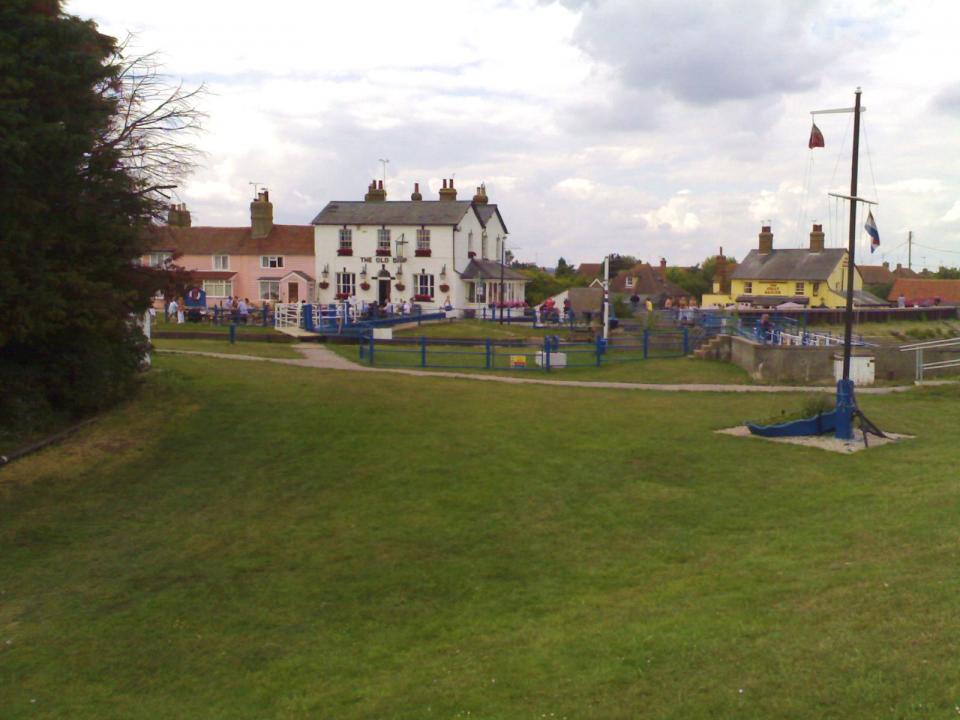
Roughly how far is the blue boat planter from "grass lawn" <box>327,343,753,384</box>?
380 inches

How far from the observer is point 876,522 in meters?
11.4

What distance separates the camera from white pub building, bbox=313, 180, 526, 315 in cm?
5547

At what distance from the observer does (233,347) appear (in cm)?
3388

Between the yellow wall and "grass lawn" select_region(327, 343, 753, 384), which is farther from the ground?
the yellow wall

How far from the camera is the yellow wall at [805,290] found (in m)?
71.1

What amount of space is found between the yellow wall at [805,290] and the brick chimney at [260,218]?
110ft

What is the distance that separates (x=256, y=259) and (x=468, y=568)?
5369 cm

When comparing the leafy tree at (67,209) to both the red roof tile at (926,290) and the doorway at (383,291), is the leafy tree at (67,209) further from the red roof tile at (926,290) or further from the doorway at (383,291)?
the red roof tile at (926,290)

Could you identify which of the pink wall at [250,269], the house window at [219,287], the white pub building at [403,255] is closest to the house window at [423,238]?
the white pub building at [403,255]

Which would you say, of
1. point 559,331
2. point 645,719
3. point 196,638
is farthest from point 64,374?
point 559,331

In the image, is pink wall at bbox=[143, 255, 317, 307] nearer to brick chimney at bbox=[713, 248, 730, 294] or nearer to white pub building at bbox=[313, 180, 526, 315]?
white pub building at bbox=[313, 180, 526, 315]

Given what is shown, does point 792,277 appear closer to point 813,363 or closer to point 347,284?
point 347,284

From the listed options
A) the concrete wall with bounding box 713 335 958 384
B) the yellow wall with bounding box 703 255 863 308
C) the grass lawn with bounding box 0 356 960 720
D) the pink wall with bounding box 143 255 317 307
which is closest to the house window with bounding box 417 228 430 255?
the pink wall with bounding box 143 255 317 307

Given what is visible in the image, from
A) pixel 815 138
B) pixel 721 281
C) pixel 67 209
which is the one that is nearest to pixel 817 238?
pixel 721 281
